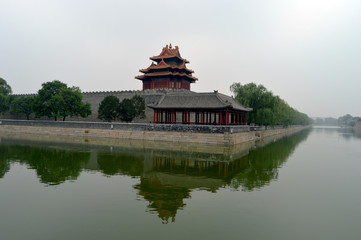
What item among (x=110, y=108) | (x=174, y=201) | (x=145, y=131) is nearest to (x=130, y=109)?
(x=110, y=108)

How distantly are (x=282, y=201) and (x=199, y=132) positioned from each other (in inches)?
727

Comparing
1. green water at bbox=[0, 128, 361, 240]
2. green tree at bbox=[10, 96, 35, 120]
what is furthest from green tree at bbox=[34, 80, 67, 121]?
green water at bbox=[0, 128, 361, 240]

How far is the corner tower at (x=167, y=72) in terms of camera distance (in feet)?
151

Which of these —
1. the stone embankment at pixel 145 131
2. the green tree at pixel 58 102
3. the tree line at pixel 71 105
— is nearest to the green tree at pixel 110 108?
the tree line at pixel 71 105

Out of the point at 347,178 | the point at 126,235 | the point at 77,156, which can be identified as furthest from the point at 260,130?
the point at 126,235

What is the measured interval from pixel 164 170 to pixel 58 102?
29811mm

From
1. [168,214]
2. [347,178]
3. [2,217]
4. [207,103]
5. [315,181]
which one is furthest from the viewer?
[207,103]

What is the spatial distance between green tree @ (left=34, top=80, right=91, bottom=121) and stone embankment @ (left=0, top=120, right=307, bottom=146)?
2.83 metres

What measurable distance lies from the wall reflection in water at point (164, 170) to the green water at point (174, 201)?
0.19 ft

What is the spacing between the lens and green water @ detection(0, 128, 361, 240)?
7.25 meters

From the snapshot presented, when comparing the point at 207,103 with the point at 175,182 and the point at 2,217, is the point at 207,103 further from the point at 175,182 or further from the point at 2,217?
the point at 2,217

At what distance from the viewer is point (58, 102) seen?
3828 cm

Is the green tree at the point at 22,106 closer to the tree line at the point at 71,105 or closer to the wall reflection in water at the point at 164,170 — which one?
the tree line at the point at 71,105

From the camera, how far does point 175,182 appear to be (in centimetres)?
1249
